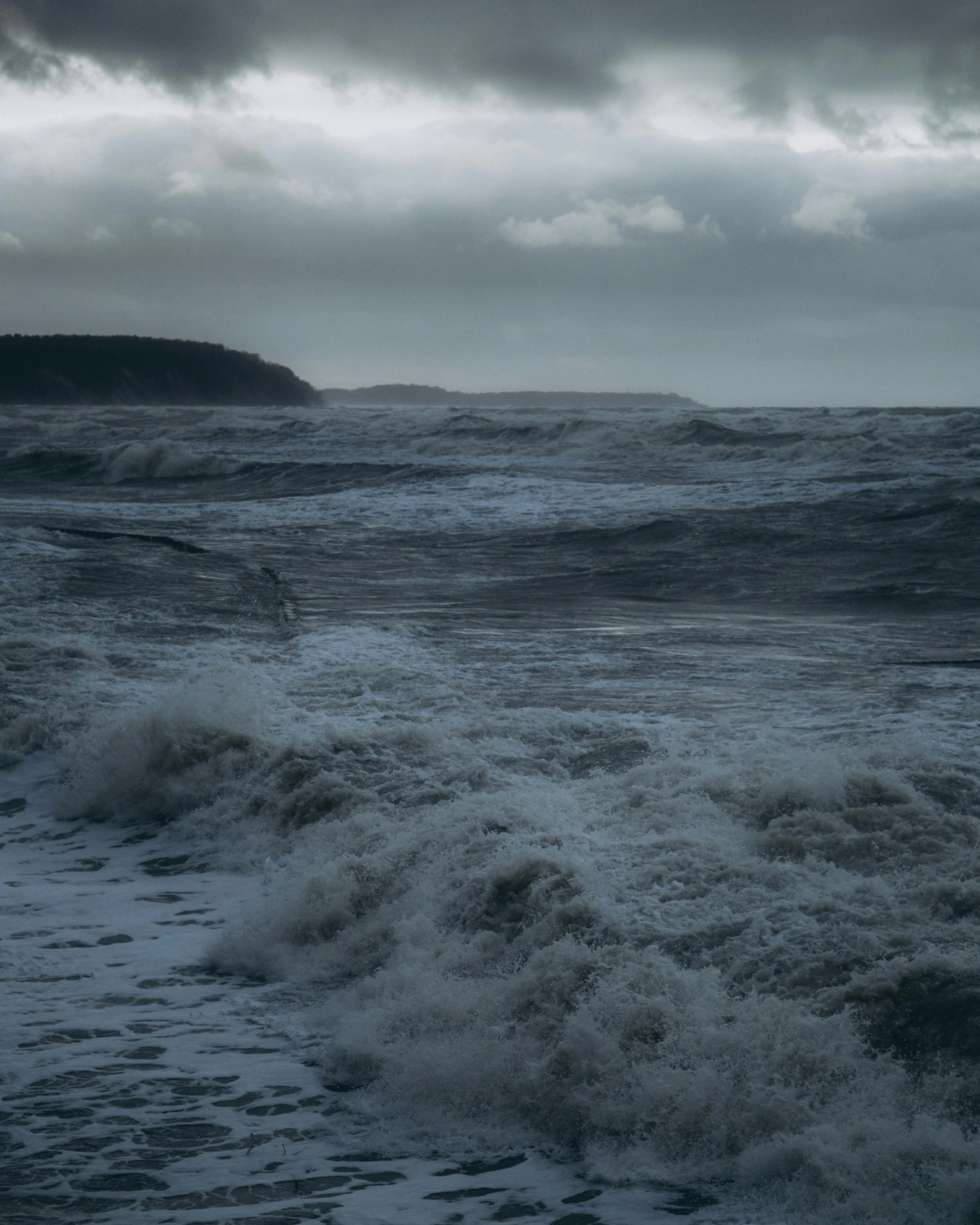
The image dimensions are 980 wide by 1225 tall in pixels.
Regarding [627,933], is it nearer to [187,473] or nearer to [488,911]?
[488,911]

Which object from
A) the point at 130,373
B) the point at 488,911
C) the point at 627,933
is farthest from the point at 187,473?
the point at 130,373

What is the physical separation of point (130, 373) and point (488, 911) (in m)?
112

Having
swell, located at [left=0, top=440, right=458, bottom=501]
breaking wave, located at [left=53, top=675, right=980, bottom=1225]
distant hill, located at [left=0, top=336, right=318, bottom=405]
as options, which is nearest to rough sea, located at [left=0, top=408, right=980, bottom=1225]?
breaking wave, located at [left=53, top=675, right=980, bottom=1225]

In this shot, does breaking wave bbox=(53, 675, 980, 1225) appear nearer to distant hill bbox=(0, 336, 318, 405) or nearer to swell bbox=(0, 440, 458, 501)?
swell bbox=(0, 440, 458, 501)

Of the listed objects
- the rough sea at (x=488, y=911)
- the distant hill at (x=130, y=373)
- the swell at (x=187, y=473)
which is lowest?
the rough sea at (x=488, y=911)

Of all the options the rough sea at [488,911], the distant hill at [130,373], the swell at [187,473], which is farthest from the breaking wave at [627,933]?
the distant hill at [130,373]

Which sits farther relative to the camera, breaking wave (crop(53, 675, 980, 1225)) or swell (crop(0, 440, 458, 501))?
swell (crop(0, 440, 458, 501))

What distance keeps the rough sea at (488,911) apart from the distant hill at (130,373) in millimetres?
98771

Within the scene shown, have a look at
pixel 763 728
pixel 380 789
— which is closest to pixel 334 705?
pixel 380 789

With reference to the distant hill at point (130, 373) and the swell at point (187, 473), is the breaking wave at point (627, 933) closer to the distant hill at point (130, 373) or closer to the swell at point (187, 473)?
the swell at point (187, 473)

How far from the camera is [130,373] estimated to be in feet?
353

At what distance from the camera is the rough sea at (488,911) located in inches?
122

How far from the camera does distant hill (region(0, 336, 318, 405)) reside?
10056cm

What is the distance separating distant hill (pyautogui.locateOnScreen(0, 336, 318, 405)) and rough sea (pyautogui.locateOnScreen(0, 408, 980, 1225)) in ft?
324
